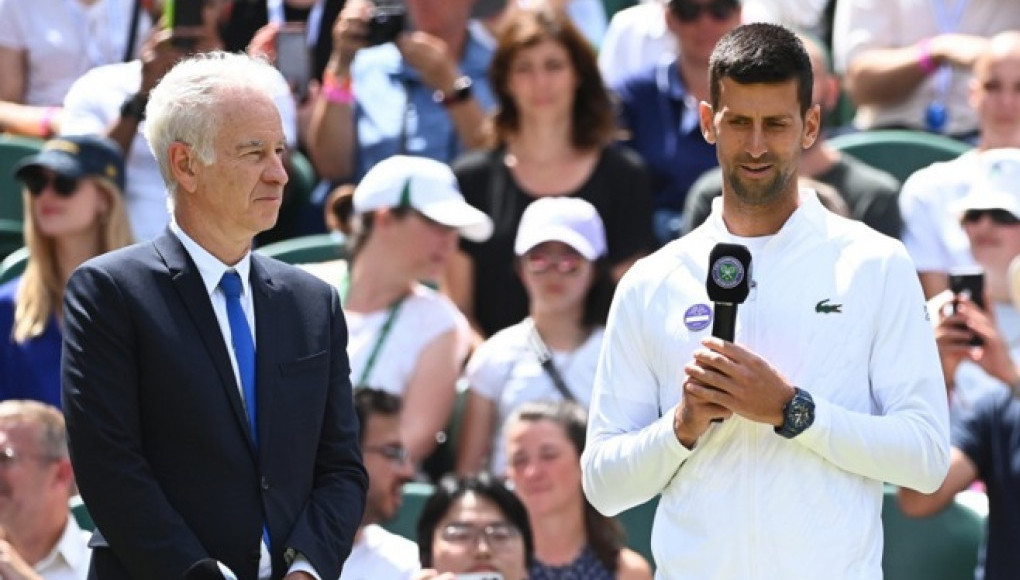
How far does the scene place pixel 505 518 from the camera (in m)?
5.80

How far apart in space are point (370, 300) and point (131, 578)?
127 inches

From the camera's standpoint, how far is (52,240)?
24.1ft

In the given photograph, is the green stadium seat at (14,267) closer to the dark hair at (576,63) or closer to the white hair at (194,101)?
the dark hair at (576,63)

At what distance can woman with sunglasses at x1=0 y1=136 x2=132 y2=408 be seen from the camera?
7.12 m

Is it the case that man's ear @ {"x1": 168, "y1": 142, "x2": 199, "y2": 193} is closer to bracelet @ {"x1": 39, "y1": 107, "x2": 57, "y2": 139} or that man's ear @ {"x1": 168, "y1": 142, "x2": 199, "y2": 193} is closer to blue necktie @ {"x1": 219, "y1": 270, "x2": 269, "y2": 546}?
blue necktie @ {"x1": 219, "y1": 270, "x2": 269, "y2": 546}

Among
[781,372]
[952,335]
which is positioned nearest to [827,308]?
[781,372]

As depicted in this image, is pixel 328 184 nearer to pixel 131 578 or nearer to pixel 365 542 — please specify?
pixel 365 542

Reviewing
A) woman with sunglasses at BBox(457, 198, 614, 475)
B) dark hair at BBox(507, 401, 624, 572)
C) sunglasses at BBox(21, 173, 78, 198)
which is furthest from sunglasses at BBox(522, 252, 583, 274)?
sunglasses at BBox(21, 173, 78, 198)

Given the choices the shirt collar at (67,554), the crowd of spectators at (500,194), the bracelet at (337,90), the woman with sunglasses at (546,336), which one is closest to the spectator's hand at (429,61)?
the crowd of spectators at (500,194)

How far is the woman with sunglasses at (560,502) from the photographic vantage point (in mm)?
6055

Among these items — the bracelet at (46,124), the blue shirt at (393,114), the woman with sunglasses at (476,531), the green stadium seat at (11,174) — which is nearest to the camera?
the woman with sunglasses at (476,531)

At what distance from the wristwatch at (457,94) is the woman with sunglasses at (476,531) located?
2543 millimetres

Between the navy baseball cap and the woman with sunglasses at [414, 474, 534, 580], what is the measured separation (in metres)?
2.29

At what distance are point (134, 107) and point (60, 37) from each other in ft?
4.03
